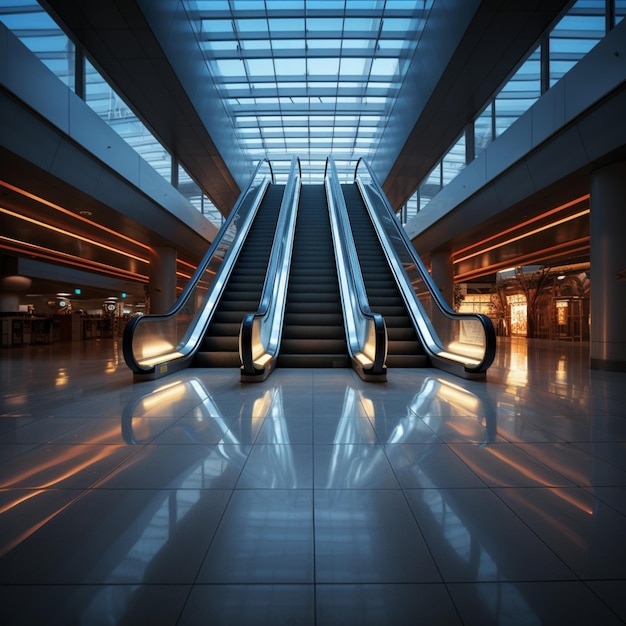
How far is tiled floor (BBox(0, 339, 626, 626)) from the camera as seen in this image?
58.5 inches

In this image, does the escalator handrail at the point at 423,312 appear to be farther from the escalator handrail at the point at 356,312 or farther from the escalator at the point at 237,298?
the escalator at the point at 237,298

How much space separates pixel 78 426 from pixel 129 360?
2.27 metres

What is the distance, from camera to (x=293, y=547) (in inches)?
71.6

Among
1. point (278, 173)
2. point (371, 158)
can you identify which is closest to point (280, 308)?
point (371, 158)

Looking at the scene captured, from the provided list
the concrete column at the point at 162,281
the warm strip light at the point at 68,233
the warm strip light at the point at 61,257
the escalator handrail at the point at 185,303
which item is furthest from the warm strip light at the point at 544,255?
the warm strip light at the point at 61,257

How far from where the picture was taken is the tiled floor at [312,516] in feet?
4.87

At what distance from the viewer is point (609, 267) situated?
771 centimetres

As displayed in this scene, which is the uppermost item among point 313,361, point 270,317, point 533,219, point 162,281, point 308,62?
point 308,62

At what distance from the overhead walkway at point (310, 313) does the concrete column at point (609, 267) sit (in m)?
3.17

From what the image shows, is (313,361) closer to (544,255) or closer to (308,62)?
(308,62)

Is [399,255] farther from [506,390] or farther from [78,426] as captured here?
[78,426]

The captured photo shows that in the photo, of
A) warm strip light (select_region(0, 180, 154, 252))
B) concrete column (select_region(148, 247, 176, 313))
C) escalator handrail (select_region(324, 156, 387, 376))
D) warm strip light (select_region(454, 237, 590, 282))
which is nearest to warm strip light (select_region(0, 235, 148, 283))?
warm strip light (select_region(0, 180, 154, 252))

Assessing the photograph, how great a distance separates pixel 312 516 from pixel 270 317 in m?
5.95

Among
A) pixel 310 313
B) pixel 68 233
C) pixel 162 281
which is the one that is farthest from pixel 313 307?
pixel 68 233
